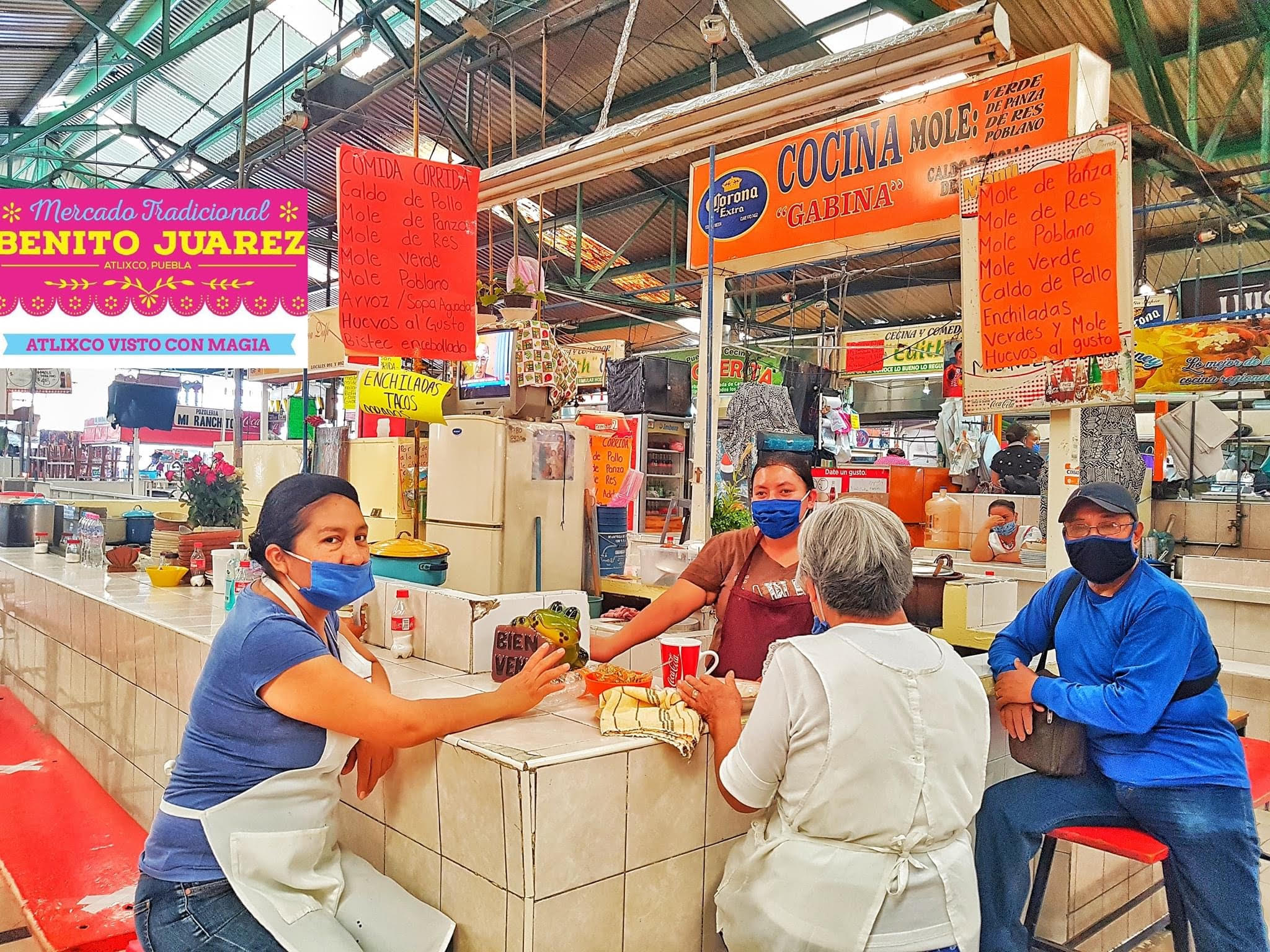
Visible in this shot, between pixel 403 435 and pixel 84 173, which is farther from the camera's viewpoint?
pixel 84 173

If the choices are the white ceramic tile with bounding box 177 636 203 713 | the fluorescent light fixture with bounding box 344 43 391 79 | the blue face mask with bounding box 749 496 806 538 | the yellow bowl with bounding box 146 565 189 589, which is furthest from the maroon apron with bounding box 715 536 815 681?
the fluorescent light fixture with bounding box 344 43 391 79

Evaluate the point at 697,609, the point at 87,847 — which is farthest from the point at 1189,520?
the point at 87,847

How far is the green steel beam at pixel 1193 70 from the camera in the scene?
5.07 m

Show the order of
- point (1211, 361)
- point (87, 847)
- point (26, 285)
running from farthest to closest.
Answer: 1. point (1211, 361)
2. point (26, 285)
3. point (87, 847)

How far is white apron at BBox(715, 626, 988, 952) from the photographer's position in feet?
5.28

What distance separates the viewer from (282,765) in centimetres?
183

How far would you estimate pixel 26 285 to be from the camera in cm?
448

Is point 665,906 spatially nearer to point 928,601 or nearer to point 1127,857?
point 1127,857

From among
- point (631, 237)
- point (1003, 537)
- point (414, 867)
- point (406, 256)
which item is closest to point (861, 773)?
point (414, 867)

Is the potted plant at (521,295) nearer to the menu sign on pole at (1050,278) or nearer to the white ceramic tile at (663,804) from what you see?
the menu sign on pole at (1050,278)

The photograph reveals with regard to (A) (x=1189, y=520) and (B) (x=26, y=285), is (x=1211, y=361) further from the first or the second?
(B) (x=26, y=285)

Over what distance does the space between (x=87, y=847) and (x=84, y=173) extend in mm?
10121

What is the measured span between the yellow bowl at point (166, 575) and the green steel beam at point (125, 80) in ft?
13.3

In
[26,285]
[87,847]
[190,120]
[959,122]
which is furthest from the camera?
[190,120]
